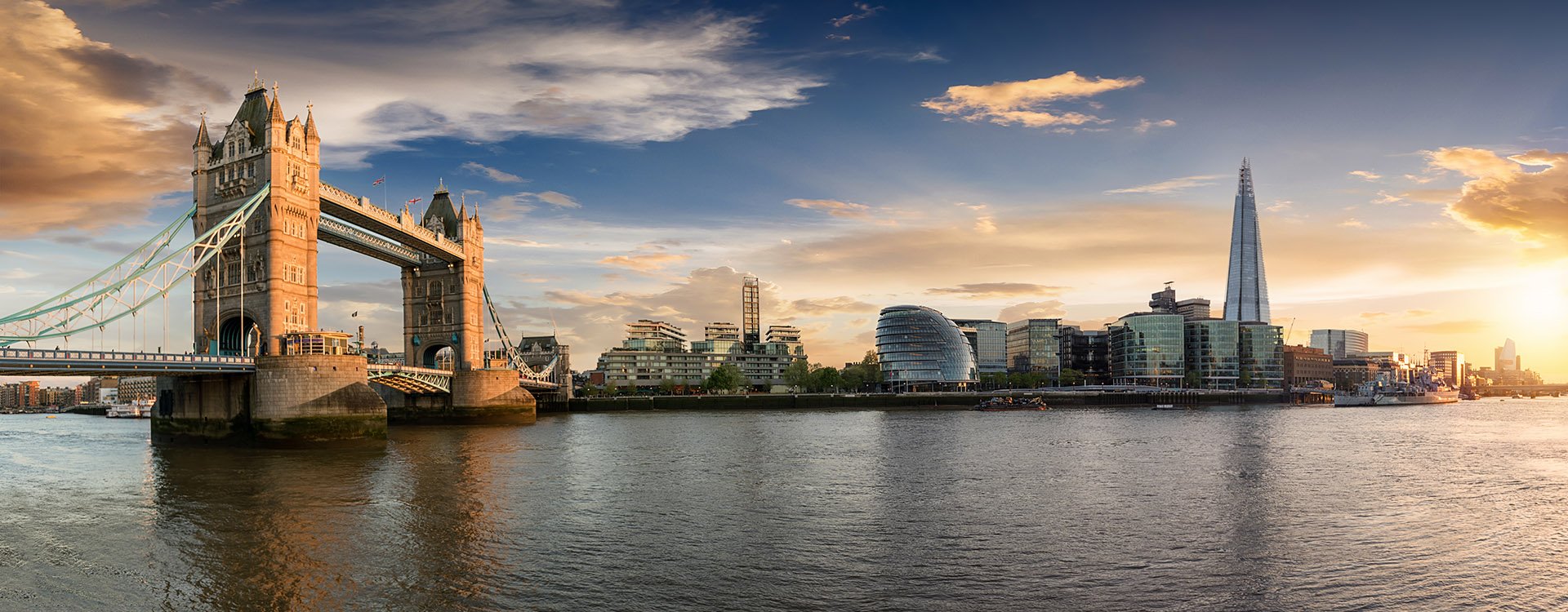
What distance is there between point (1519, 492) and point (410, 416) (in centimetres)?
9443

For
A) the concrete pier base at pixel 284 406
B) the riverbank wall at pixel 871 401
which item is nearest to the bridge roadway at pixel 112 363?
the concrete pier base at pixel 284 406

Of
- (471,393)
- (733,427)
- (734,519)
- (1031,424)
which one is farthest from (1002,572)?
(471,393)

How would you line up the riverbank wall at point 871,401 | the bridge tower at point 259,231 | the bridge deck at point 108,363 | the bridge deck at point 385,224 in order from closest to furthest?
the bridge deck at point 108,363 → the bridge tower at point 259,231 → the bridge deck at point 385,224 → the riverbank wall at point 871,401

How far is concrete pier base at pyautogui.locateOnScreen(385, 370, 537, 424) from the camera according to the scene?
325 ft

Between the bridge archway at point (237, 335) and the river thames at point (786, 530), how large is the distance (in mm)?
12225

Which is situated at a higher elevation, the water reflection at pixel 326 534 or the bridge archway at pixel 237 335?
the bridge archway at pixel 237 335

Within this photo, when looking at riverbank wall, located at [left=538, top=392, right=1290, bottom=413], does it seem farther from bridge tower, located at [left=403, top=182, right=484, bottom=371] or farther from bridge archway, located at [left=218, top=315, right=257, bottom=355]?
bridge archway, located at [left=218, top=315, right=257, bottom=355]

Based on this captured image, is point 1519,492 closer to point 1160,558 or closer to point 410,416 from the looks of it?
point 1160,558

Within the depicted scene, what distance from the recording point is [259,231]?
67.9 m

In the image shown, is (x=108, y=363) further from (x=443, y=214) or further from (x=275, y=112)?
(x=443, y=214)

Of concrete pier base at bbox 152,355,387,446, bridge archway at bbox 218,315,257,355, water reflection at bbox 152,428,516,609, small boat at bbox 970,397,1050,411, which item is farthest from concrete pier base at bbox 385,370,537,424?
small boat at bbox 970,397,1050,411

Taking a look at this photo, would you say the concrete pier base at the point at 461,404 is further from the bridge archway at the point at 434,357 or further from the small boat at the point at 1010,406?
the small boat at the point at 1010,406

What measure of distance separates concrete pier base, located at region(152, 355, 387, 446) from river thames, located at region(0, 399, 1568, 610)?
9.64ft

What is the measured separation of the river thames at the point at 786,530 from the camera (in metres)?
21.6
